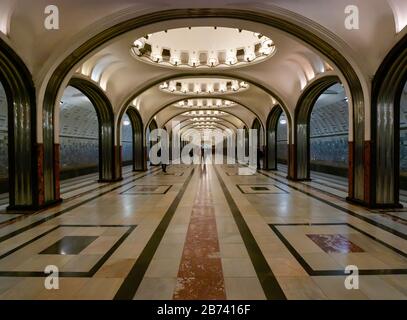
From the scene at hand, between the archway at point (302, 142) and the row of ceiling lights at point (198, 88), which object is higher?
the row of ceiling lights at point (198, 88)

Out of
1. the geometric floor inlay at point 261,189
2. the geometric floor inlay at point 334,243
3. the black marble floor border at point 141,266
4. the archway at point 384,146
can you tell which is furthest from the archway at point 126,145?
the geometric floor inlay at point 334,243

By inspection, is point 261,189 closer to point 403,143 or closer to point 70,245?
point 403,143

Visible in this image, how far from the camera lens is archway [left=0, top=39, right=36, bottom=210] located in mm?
7223

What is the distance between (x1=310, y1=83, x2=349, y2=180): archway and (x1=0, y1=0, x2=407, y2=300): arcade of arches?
0.63 ft

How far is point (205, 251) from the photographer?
4.42 metres

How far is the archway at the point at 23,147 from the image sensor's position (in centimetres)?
722

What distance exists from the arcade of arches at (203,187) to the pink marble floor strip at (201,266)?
2 centimetres

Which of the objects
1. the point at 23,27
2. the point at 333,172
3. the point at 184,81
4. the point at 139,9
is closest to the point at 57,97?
the point at 23,27

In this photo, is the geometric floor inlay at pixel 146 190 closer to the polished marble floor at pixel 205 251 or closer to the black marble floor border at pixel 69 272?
the polished marble floor at pixel 205 251

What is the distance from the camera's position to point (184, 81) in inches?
746

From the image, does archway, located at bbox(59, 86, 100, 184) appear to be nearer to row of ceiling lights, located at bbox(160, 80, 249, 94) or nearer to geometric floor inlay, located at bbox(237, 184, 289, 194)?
row of ceiling lights, located at bbox(160, 80, 249, 94)

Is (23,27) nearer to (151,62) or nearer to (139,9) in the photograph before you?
Answer: (139,9)

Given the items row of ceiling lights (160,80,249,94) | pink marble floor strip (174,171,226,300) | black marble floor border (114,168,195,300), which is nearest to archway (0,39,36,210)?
black marble floor border (114,168,195,300)
